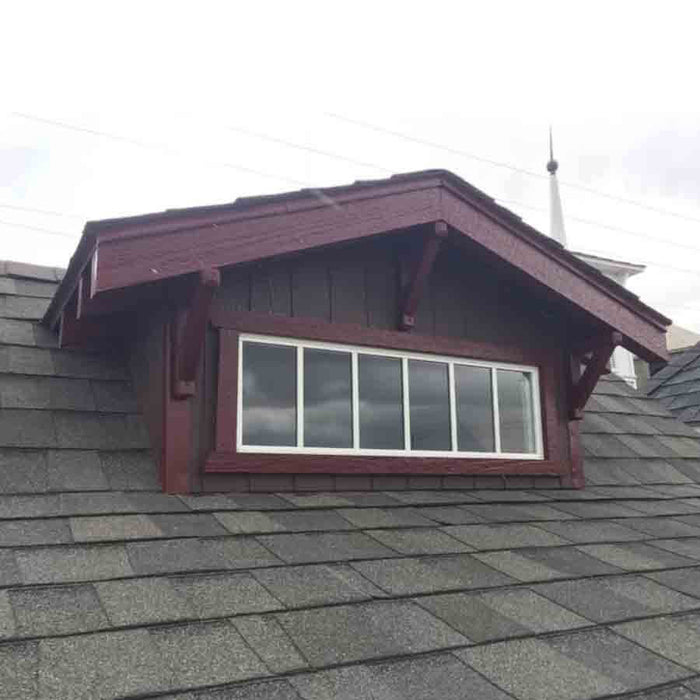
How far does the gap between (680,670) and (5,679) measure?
2.04 metres

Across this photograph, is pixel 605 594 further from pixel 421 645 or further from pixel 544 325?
pixel 544 325

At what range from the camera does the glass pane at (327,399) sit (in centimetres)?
381

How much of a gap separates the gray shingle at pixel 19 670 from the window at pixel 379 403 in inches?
67.9

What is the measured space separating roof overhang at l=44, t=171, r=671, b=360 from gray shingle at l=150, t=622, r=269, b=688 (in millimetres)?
1509

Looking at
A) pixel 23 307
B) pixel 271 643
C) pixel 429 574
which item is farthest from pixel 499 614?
pixel 23 307

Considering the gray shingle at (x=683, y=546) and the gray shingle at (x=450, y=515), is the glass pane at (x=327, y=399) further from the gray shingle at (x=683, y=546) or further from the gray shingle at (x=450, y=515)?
the gray shingle at (x=683, y=546)

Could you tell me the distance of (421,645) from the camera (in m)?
2.21

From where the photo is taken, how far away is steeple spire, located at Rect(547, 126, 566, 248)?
16891mm

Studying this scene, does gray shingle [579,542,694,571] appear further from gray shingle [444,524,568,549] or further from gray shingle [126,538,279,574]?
gray shingle [126,538,279,574]

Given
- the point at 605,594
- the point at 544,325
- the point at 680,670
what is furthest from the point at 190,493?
the point at 544,325

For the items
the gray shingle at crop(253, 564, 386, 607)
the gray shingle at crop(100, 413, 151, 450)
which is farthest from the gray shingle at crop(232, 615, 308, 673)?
the gray shingle at crop(100, 413, 151, 450)

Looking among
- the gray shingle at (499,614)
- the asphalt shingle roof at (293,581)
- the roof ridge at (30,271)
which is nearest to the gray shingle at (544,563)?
the asphalt shingle roof at (293,581)

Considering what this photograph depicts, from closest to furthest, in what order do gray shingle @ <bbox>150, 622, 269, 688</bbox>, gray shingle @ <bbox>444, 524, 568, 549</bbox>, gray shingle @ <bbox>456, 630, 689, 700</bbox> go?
1. gray shingle @ <bbox>150, 622, 269, 688</bbox>
2. gray shingle @ <bbox>456, 630, 689, 700</bbox>
3. gray shingle @ <bbox>444, 524, 568, 549</bbox>

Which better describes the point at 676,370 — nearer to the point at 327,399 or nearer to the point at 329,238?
the point at 327,399
